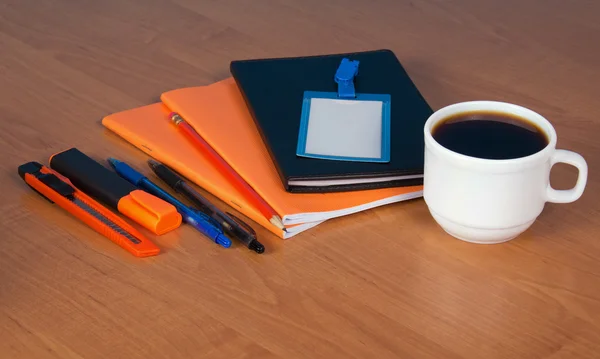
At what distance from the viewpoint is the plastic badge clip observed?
102cm

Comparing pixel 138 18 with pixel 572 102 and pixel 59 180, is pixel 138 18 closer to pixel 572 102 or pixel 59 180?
pixel 59 180

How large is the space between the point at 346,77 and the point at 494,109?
219 millimetres

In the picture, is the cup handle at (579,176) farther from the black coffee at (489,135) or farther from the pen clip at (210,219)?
the pen clip at (210,219)

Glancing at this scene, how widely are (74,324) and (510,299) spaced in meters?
0.38

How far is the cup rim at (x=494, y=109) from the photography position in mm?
772

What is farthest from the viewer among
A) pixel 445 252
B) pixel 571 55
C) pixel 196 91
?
pixel 571 55

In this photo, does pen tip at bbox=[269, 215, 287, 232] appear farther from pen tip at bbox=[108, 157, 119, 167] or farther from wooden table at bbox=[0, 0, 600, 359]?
pen tip at bbox=[108, 157, 119, 167]

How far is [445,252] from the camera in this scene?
2.77 ft

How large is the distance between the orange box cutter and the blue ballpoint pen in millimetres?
50

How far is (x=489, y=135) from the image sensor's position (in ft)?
2.73

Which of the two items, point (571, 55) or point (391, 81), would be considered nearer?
point (391, 81)

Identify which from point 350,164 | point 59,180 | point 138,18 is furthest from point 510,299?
point 138,18

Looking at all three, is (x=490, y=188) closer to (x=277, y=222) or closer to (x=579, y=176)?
(x=579, y=176)

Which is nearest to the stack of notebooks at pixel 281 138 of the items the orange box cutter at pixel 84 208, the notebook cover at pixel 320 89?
the notebook cover at pixel 320 89
